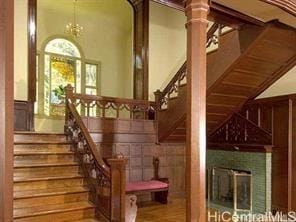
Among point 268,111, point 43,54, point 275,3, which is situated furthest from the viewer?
point 43,54

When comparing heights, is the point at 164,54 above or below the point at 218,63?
above

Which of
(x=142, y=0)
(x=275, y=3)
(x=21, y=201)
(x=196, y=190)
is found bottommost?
(x=21, y=201)

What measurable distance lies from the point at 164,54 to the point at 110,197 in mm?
4452

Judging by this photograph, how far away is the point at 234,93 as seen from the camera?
5324mm

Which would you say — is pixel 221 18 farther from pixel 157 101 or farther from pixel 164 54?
pixel 164 54

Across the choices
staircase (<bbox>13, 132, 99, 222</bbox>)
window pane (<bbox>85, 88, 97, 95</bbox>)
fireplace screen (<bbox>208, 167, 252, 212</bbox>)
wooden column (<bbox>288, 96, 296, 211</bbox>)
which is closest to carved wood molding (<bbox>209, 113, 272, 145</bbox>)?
wooden column (<bbox>288, 96, 296, 211</bbox>)

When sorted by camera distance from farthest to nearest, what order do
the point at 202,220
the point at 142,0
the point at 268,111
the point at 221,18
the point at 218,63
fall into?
the point at 142,0
the point at 268,111
the point at 218,63
the point at 221,18
the point at 202,220

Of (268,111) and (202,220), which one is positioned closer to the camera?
(202,220)

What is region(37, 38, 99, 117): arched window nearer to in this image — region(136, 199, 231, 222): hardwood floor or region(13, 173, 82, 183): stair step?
region(13, 173, 82, 183): stair step

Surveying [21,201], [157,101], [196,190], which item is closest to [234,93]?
[157,101]

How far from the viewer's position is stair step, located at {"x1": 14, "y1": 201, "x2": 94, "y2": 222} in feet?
12.9

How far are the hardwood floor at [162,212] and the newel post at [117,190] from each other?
0.67 metres

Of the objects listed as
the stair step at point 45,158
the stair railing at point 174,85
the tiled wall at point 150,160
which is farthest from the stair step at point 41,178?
the stair railing at point 174,85

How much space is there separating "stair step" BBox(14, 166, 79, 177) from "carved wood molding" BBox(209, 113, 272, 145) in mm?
2936
